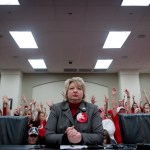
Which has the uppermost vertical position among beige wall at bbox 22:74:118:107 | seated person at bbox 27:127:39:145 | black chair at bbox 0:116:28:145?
beige wall at bbox 22:74:118:107

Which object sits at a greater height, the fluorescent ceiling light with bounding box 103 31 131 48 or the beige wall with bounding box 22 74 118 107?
the fluorescent ceiling light with bounding box 103 31 131 48

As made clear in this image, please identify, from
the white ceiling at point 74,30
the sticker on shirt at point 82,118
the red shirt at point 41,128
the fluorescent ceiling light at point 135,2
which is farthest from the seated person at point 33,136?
the fluorescent ceiling light at point 135,2

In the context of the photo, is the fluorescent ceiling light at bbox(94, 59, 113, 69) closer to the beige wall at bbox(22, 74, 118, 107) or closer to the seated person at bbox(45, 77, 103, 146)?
the beige wall at bbox(22, 74, 118, 107)

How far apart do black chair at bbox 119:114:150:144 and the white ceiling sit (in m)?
2.77

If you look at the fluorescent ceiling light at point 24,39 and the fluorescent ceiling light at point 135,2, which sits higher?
the fluorescent ceiling light at point 135,2

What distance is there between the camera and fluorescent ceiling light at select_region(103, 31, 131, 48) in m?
5.21

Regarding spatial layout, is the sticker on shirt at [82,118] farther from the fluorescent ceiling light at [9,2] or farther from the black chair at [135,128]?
the fluorescent ceiling light at [9,2]

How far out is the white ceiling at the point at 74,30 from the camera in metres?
4.00

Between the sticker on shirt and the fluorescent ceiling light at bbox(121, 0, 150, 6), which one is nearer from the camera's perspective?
the sticker on shirt

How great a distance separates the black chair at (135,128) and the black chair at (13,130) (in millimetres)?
888

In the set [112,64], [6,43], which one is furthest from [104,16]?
[112,64]

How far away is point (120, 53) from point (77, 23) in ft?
8.44

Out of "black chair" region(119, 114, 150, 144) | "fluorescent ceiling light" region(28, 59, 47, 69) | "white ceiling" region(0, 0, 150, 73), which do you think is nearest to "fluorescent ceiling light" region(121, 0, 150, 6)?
"white ceiling" region(0, 0, 150, 73)

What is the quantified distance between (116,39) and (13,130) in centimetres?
456
